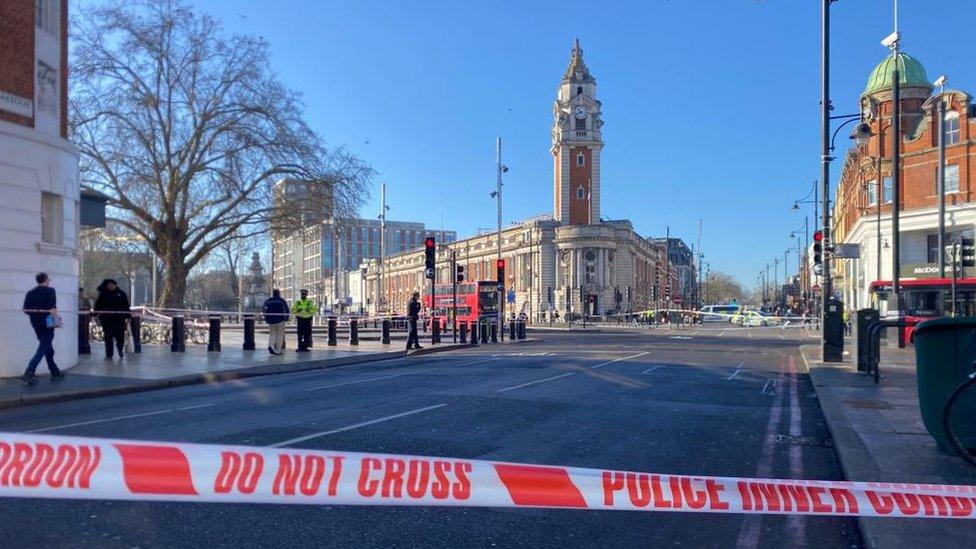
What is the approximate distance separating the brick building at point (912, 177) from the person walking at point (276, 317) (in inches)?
1347

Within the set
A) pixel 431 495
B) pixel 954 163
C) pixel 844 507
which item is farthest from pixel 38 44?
pixel 954 163

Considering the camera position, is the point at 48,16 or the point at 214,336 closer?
the point at 48,16

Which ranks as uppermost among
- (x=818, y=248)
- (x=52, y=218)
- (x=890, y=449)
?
(x=52, y=218)

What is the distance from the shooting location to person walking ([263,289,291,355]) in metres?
19.3

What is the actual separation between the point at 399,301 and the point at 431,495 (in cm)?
11694

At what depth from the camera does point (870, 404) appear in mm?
10664

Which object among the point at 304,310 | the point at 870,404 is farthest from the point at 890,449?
the point at 304,310

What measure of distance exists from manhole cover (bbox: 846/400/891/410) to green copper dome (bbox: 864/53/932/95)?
44.8 metres

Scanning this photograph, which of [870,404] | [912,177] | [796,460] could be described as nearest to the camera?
[796,460]

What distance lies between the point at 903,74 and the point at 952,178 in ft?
28.1

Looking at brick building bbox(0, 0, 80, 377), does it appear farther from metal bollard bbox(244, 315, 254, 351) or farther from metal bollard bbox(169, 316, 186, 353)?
metal bollard bbox(244, 315, 254, 351)

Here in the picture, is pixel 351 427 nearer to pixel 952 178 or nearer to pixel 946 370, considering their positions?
pixel 946 370

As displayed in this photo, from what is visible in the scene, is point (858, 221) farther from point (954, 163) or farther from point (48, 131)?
point (48, 131)

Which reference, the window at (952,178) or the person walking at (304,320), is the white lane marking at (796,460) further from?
the window at (952,178)
